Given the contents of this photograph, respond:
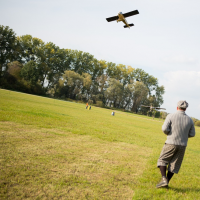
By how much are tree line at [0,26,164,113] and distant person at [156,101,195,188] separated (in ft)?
178

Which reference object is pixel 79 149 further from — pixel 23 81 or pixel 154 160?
pixel 23 81

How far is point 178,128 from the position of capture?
399 cm

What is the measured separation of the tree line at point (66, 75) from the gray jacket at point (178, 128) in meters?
→ 54.1

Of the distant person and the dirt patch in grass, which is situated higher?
the distant person

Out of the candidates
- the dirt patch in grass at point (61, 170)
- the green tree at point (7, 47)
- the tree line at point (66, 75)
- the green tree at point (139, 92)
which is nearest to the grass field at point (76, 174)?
the dirt patch in grass at point (61, 170)

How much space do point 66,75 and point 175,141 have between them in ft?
209

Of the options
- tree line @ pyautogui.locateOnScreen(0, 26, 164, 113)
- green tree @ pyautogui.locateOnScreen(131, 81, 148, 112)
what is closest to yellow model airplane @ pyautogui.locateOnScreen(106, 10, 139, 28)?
tree line @ pyautogui.locateOnScreen(0, 26, 164, 113)

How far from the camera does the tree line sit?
183ft

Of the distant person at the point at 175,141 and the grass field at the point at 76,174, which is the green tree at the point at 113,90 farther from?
the distant person at the point at 175,141

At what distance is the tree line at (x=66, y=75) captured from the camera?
183 feet

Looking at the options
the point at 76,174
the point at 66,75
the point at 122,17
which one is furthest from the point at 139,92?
the point at 76,174

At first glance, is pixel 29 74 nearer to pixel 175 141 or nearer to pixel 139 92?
pixel 139 92

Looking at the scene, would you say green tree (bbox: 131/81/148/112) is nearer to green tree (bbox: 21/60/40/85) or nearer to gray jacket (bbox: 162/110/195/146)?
green tree (bbox: 21/60/40/85)

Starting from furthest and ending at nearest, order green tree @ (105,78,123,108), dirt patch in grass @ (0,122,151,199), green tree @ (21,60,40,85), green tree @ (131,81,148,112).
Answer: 1. green tree @ (131,81,148,112)
2. green tree @ (105,78,123,108)
3. green tree @ (21,60,40,85)
4. dirt patch in grass @ (0,122,151,199)
